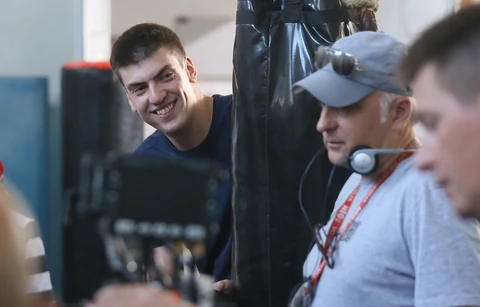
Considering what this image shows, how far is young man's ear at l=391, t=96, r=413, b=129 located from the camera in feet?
4.11

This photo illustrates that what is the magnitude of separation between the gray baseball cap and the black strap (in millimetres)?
214

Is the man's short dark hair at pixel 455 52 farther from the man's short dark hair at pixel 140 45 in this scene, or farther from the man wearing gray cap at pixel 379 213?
the man's short dark hair at pixel 140 45

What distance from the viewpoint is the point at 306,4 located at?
5.03ft

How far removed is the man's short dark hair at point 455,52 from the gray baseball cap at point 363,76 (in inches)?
10.9

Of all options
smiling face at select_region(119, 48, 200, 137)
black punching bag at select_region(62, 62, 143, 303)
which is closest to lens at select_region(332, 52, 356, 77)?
smiling face at select_region(119, 48, 200, 137)

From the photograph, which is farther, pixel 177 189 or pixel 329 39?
pixel 329 39

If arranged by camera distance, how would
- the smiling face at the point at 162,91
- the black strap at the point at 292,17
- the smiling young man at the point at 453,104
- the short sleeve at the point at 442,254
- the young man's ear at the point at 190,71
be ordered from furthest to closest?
the young man's ear at the point at 190,71 → the smiling face at the point at 162,91 → the black strap at the point at 292,17 → the short sleeve at the point at 442,254 → the smiling young man at the point at 453,104

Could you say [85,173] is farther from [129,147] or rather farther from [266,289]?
[129,147]

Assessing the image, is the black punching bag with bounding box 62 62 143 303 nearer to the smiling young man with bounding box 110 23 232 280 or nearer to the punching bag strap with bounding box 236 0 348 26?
the smiling young man with bounding box 110 23 232 280

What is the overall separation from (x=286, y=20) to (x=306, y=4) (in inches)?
2.2

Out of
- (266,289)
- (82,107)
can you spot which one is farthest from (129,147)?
(266,289)

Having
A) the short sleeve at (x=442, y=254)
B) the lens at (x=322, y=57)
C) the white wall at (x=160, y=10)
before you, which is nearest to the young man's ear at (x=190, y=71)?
the lens at (x=322, y=57)

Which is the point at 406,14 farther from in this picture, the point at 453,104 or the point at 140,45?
the point at 453,104

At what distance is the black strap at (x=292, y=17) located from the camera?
59.9 inches
